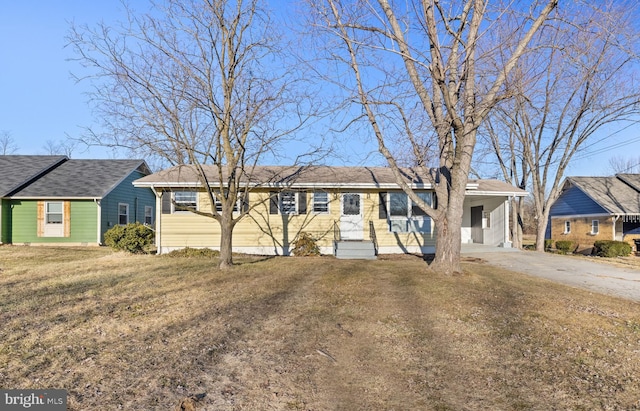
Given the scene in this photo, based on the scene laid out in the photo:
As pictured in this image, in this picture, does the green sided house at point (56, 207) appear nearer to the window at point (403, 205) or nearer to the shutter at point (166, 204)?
the shutter at point (166, 204)

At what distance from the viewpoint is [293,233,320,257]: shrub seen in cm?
1389

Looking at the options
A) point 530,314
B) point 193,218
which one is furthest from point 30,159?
point 530,314

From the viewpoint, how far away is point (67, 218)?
18.4 metres

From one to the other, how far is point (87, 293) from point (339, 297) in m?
4.57

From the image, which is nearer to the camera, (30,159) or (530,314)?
(530,314)

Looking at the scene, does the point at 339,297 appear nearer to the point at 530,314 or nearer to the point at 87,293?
the point at 530,314

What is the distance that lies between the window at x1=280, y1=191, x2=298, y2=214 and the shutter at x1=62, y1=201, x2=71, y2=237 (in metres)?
11.1

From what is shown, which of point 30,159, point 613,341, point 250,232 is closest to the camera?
point 613,341

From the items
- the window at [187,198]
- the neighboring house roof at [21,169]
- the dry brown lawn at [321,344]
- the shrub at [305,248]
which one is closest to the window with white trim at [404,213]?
the shrub at [305,248]

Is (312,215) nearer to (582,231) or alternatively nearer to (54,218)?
(54,218)

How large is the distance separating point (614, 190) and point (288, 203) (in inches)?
960

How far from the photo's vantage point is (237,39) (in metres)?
9.54

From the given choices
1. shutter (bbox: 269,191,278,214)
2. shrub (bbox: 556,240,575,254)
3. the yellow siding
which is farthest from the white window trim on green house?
shrub (bbox: 556,240,575,254)

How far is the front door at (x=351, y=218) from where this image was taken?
14.8 m
